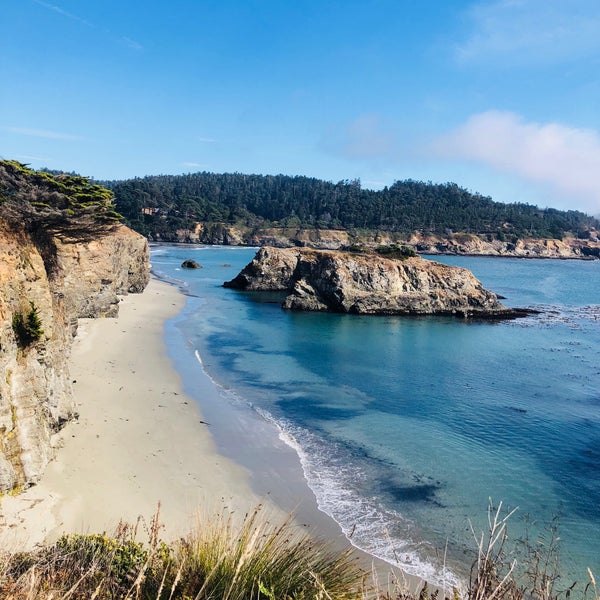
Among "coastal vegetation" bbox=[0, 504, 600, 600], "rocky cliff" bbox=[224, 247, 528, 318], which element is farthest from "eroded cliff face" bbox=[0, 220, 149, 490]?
"rocky cliff" bbox=[224, 247, 528, 318]

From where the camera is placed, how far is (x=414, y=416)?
874 inches

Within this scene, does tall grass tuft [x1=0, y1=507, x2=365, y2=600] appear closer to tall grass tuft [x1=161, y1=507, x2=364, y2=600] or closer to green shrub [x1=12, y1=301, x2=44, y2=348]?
tall grass tuft [x1=161, y1=507, x2=364, y2=600]

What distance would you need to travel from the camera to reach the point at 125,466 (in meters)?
15.0

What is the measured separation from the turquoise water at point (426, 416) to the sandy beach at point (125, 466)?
10.1 ft

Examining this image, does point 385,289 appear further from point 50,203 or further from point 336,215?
point 336,215

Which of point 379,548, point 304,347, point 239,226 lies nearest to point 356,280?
point 304,347

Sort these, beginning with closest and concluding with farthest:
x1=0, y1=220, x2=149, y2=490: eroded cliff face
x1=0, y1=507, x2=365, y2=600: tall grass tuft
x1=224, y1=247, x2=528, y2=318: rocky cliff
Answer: x1=0, y1=507, x2=365, y2=600: tall grass tuft → x1=0, y1=220, x2=149, y2=490: eroded cliff face → x1=224, y1=247, x2=528, y2=318: rocky cliff

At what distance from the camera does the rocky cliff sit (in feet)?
171

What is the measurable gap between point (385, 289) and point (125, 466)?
4126cm

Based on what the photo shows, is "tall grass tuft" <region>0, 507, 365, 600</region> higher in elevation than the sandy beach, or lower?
higher

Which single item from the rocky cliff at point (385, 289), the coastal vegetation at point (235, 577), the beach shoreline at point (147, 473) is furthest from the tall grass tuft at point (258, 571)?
the rocky cliff at point (385, 289)

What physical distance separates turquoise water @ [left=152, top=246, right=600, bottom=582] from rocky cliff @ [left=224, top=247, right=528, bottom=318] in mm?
4158

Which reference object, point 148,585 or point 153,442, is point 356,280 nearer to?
point 153,442

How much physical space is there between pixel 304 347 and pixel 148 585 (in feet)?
98.2
